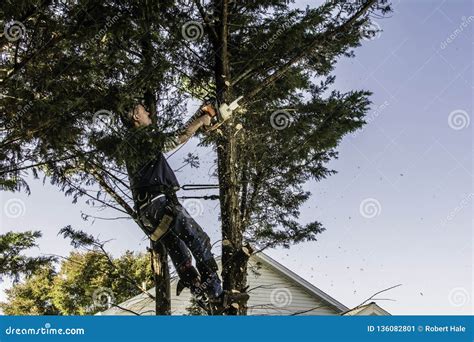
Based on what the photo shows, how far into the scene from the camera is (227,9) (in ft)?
21.7

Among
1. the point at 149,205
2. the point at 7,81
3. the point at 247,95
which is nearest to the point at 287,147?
the point at 247,95

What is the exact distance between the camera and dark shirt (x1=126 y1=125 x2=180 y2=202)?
4871 mm

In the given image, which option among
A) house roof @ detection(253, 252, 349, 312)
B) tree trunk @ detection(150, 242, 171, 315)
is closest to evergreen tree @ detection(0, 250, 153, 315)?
house roof @ detection(253, 252, 349, 312)

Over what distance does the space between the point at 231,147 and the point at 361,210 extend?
3091 millimetres

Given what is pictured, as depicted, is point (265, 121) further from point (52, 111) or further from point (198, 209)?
point (52, 111)
